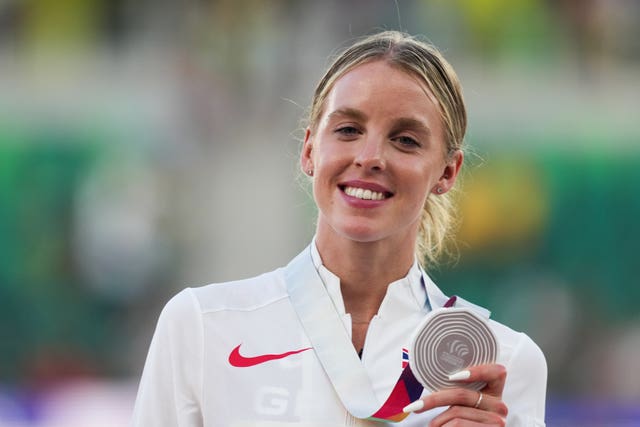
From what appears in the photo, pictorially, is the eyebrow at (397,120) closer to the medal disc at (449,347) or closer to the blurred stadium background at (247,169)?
the medal disc at (449,347)

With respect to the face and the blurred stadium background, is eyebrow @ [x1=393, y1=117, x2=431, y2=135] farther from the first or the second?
the blurred stadium background

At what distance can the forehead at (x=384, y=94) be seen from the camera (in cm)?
261

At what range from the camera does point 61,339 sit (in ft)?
28.2

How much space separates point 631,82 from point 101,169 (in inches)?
173

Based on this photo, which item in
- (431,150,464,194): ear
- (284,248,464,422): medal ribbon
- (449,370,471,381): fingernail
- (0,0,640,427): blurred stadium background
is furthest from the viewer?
(0,0,640,427): blurred stadium background

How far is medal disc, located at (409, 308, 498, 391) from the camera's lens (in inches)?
90.9

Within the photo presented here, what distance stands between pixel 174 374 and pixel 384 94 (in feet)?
2.49

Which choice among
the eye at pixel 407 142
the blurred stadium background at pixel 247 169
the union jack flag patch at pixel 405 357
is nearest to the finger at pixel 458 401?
the union jack flag patch at pixel 405 357

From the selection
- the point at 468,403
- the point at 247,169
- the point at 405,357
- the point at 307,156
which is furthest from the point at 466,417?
the point at 247,169

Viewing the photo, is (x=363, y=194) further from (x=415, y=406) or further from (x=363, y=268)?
(x=415, y=406)

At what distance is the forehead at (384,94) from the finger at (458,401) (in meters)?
0.65

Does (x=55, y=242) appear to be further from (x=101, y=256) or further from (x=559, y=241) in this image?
(x=559, y=241)

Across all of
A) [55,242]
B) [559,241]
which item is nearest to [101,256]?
[55,242]

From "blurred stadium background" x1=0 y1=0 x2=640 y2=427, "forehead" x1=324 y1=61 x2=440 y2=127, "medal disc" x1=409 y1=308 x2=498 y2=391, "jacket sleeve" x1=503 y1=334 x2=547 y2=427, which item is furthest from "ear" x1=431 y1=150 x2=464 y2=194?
"blurred stadium background" x1=0 y1=0 x2=640 y2=427
